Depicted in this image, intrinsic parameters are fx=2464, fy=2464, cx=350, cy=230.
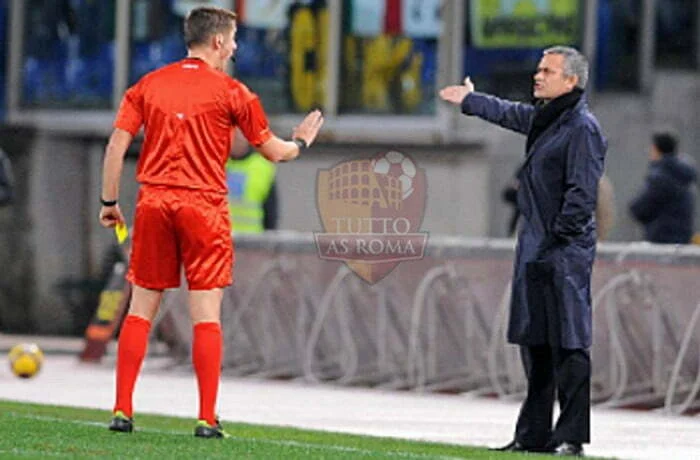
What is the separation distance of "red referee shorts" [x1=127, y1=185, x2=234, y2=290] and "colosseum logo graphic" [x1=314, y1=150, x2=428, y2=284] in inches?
135

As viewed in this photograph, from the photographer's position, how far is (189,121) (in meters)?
11.2

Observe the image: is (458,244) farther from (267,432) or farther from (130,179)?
(130,179)

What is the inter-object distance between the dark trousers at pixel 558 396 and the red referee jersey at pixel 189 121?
67.8 inches

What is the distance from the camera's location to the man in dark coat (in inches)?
447

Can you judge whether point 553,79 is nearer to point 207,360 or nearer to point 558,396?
point 558,396

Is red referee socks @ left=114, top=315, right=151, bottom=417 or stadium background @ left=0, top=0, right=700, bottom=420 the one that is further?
stadium background @ left=0, top=0, right=700, bottom=420

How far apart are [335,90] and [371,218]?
7.87 meters

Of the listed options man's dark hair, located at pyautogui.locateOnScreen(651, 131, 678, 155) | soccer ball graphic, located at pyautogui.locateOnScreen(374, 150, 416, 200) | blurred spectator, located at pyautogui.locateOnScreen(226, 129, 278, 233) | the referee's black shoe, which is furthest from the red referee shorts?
man's dark hair, located at pyautogui.locateOnScreen(651, 131, 678, 155)

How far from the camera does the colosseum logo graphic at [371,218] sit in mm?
14789

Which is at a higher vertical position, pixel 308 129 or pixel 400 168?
pixel 308 129

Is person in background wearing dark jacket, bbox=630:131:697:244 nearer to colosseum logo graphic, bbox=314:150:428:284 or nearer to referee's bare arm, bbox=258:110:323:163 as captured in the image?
colosseum logo graphic, bbox=314:150:428:284

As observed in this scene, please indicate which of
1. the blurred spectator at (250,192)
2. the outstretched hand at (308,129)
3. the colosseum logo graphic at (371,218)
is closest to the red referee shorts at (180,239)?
the outstretched hand at (308,129)

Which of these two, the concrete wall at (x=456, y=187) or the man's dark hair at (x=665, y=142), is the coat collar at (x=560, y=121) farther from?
the concrete wall at (x=456, y=187)

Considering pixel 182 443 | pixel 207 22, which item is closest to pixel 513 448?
pixel 182 443
